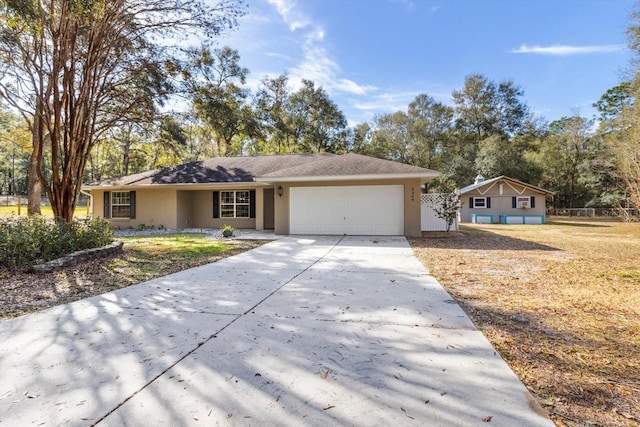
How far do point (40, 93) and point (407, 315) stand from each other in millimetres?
9967

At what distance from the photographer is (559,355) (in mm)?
2652

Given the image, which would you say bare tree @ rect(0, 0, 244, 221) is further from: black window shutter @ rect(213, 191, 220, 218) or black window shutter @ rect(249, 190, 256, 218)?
black window shutter @ rect(249, 190, 256, 218)

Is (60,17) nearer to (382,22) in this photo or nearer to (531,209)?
(382,22)

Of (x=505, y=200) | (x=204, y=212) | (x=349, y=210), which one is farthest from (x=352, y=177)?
(x=505, y=200)

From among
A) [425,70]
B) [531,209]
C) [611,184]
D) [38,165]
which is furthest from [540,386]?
[611,184]

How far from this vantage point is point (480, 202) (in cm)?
2356

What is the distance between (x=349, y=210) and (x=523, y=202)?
17538 mm

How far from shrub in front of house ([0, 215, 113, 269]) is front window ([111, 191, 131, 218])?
8240 millimetres

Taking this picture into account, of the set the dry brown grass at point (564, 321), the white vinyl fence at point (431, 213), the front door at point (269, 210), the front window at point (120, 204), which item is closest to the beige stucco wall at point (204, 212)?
the front door at point (269, 210)

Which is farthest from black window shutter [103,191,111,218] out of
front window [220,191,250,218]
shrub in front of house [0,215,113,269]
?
shrub in front of house [0,215,113,269]

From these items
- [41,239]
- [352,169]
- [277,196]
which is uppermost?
[352,169]

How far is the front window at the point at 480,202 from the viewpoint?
23422 millimetres

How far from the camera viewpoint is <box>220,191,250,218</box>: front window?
14305 mm

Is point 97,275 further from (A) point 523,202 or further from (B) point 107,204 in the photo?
(A) point 523,202
